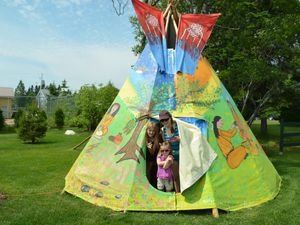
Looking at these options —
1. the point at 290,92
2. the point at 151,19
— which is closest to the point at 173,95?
the point at 151,19

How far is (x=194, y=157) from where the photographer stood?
18.4 feet

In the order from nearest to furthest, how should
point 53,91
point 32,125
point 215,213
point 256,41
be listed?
point 215,213 < point 256,41 < point 32,125 < point 53,91

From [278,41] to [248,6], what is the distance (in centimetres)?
181

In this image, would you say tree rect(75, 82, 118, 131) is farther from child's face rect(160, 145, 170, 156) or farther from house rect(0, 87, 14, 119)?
house rect(0, 87, 14, 119)

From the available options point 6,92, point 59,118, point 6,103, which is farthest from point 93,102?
point 6,92

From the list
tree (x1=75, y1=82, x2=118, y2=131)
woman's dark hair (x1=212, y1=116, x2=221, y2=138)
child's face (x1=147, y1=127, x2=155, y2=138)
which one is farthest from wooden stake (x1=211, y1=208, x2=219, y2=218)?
tree (x1=75, y1=82, x2=118, y2=131)

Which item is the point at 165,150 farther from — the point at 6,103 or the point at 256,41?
the point at 6,103

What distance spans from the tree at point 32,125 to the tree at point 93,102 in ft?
16.6

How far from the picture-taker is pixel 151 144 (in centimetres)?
607

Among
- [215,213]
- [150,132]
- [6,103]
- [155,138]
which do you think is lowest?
[215,213]

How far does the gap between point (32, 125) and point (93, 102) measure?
5.58 meters

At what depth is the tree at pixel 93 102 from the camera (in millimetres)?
21547

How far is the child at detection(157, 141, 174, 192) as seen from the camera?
5625 mm

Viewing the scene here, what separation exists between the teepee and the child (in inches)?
7.7
